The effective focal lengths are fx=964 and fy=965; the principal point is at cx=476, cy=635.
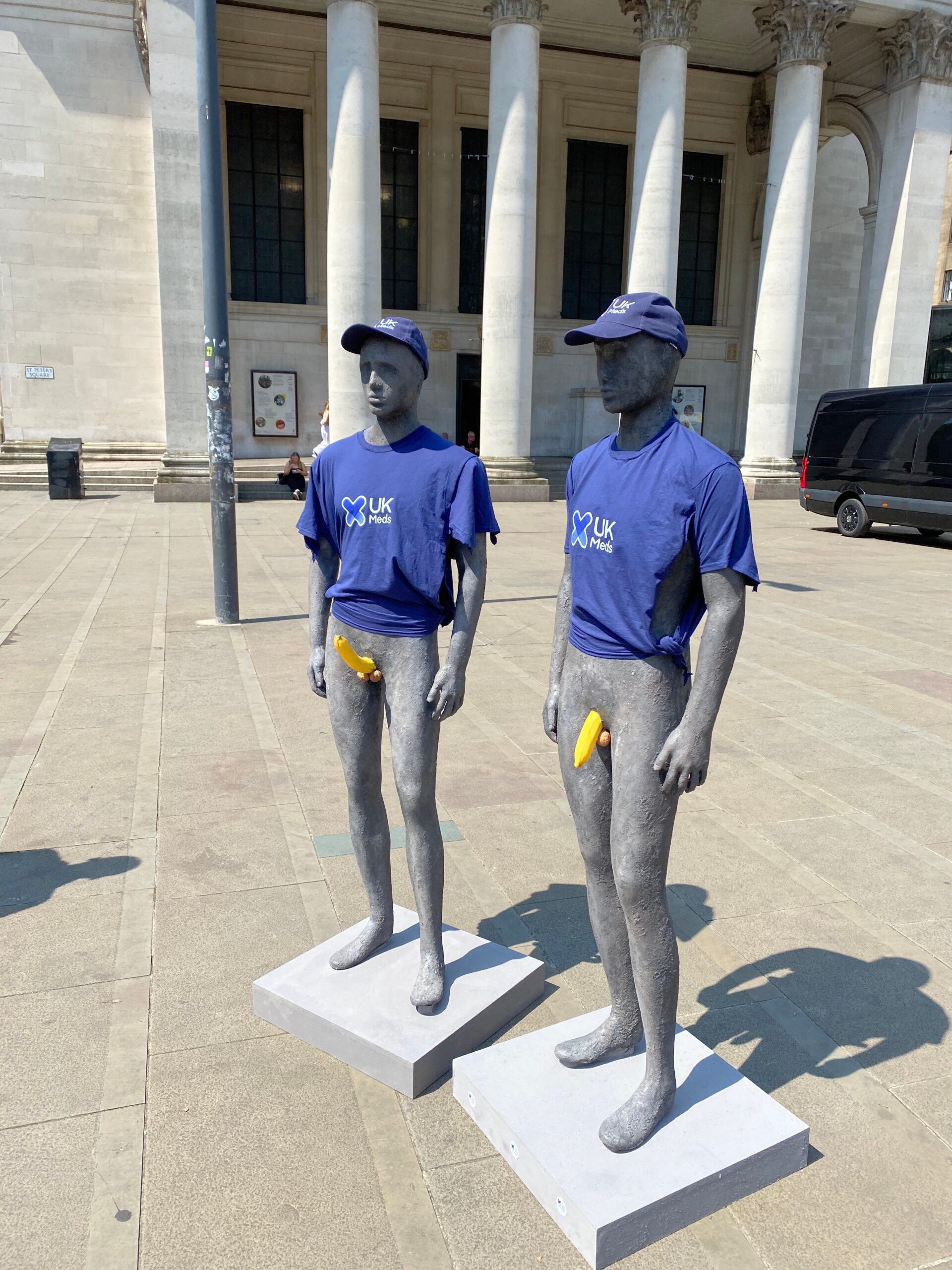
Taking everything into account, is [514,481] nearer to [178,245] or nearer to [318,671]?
[178,245]

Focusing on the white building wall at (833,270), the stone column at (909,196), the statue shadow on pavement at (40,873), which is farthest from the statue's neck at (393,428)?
the white building wall at (833,270)

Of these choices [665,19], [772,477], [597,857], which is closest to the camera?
[597,857]

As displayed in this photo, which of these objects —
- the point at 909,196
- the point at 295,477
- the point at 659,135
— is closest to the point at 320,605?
the point at 295,477

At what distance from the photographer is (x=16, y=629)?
8.96 m

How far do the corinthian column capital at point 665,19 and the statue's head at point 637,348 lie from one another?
74.7 ft

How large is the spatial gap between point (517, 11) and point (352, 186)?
17.4ft

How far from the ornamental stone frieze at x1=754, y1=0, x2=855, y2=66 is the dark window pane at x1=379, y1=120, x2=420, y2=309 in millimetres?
9429

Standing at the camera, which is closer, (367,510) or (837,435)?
(367,510)

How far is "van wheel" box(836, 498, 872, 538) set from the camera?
17344 mm

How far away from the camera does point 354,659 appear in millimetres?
3160

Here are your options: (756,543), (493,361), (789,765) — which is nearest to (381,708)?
(789,765)

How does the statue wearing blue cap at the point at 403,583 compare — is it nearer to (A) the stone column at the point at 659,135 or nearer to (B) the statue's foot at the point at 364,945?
(B) the statue's foot at the point at 364,945

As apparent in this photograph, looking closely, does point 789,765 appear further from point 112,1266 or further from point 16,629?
point 16,629

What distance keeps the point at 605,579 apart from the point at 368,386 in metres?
1.07
